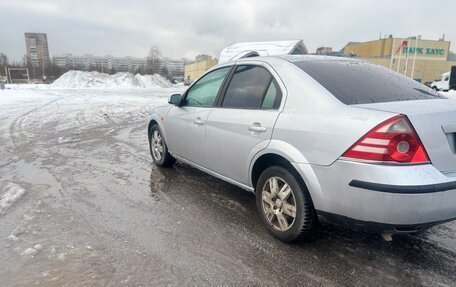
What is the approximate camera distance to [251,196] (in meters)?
4.29

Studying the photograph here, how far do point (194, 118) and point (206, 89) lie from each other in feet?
1.38

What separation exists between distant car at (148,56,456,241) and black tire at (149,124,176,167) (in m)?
1.25

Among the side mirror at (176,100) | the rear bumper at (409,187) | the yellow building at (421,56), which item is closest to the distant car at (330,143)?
the rear bumper at (409,187)

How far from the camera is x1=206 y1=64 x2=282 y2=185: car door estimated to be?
319 cm

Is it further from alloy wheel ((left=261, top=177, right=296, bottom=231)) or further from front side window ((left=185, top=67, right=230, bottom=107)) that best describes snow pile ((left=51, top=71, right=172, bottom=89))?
alloy wheel ((left=261, top=177, right=296, bottom=231))

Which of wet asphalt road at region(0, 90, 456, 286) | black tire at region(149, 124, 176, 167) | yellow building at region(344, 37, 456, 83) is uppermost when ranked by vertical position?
yellow building at region(344, 37, 456, 83)

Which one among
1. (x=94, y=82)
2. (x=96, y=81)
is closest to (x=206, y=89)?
(x=94, y=82)

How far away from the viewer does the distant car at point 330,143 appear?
7.64ft

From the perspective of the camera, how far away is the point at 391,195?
2279 mm

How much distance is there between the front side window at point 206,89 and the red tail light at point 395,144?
2.14 metres

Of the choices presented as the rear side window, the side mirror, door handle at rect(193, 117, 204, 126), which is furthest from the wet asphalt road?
the rear side window

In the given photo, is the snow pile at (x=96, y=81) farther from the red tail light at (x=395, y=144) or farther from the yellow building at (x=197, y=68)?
the red tail light at (x=395, y=144)

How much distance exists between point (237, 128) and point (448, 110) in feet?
5.90

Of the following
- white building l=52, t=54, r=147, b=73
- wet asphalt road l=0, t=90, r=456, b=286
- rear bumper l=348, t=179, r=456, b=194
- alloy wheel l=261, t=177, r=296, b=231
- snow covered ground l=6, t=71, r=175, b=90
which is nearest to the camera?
rear bumper l=348, t=179, r=456, b=194
